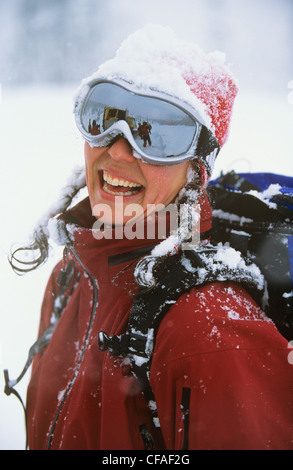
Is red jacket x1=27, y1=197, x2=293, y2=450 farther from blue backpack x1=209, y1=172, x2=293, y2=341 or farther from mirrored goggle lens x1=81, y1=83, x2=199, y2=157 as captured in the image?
mirrored goggle lens x1=81, y1=83, x2=199, y2=157

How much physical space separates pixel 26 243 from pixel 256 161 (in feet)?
14.2

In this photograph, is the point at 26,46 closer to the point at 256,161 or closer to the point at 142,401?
the point at 256,161

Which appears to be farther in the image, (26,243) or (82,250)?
(26,243)

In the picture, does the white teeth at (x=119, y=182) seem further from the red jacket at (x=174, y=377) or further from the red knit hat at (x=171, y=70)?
the red knit hat at (x=171, y=70)

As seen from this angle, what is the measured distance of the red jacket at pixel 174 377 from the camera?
0.99m

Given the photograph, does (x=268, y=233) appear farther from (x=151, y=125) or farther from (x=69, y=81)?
(x=69, y=81)

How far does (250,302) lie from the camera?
4.33ft

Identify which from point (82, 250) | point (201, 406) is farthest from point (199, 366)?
point (82, 250)

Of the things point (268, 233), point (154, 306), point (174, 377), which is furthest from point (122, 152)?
point (174, 377)

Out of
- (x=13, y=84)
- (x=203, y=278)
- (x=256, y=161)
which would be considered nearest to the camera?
(x=203, y=278)

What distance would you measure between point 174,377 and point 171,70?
4.24ft

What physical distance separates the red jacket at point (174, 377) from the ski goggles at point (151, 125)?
44 cm

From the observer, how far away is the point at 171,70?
1.39 metres

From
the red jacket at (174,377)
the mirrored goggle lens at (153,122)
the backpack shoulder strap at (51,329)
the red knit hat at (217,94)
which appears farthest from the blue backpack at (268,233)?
the backpack shoulder strap at (51,329)
